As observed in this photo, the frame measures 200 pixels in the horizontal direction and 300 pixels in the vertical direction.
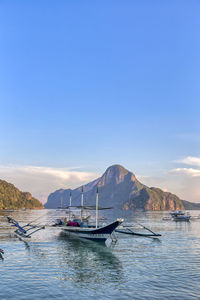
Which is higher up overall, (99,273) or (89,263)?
(99,273)

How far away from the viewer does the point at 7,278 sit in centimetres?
2467

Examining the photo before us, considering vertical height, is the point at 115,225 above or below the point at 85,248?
above

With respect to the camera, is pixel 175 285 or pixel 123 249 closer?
pixel 175 285

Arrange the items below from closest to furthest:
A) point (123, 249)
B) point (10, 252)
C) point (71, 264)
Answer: point (71, 264), point (10, 252), point (123, 249)

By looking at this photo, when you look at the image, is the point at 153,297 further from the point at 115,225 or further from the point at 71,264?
the point at 115,225

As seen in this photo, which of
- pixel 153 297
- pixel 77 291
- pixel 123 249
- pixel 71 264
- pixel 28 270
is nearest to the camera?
pixel 153 297

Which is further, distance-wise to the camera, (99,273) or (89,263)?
(89,263)

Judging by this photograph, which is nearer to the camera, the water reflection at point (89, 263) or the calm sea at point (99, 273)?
the calm sea at point (99, 273)

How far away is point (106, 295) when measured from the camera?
20625 millimetres

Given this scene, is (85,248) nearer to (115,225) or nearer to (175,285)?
(115,225)

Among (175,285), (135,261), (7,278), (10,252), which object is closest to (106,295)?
(175,285)

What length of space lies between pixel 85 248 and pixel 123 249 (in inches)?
242

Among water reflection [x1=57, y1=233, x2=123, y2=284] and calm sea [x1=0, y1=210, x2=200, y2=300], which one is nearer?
calm sea [x1=0, y1=210, x2=200, y2=300]

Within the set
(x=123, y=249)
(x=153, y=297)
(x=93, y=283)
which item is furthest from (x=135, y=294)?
(x=123, y=249)
